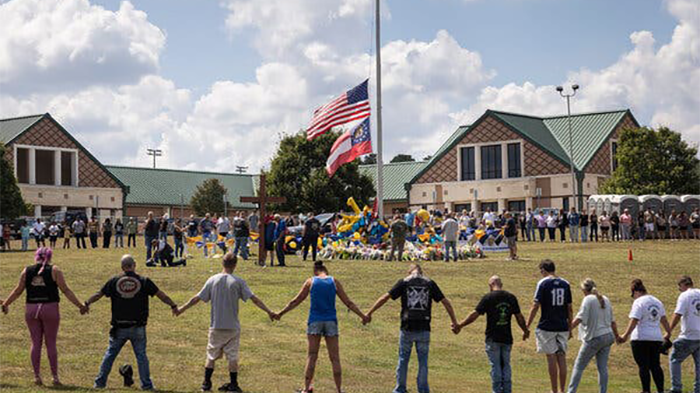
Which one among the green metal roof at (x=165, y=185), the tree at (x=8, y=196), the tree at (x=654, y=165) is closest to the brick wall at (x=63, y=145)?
the green metal roof at (x=165, y=185)

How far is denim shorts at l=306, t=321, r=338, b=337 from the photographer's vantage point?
14.0 meters

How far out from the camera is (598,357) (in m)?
15.1

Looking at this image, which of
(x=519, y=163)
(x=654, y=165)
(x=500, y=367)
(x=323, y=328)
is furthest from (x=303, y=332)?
(x=519, y=163)

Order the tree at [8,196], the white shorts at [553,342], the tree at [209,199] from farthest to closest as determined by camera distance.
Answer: the tree at [209,199], the tree at [8,196], the white shorts at [553,342]

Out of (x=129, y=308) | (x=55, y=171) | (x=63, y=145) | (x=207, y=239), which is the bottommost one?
(x=129, y=308)

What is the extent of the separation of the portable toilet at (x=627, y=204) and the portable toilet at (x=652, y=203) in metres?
0.52

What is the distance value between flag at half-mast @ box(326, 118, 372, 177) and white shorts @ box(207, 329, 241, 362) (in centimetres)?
2262

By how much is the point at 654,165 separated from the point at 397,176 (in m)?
27.2

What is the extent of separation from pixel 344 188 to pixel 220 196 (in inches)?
549

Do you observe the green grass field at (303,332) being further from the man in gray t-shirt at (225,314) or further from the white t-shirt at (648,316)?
the white t-shirt at (648,316)

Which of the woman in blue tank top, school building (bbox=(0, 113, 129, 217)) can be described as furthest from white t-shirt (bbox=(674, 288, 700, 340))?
school building (bbox=(0, 113, 129, 217))

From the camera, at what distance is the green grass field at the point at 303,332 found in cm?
1634

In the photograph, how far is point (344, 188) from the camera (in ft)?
248

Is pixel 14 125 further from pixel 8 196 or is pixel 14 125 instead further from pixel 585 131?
pixel 585 131
